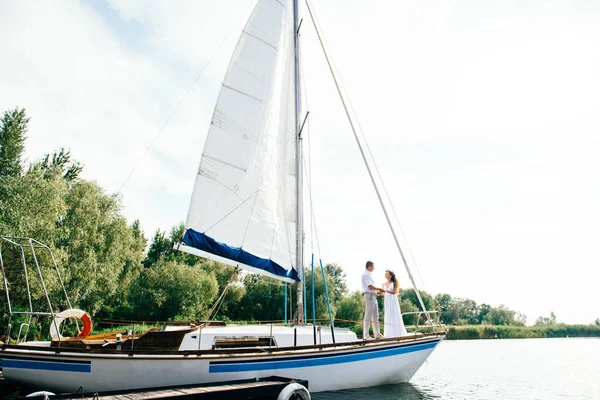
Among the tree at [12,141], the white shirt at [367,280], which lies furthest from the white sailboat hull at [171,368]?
the tree at [12,141]

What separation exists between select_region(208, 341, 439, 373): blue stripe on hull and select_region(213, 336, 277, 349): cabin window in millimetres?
612

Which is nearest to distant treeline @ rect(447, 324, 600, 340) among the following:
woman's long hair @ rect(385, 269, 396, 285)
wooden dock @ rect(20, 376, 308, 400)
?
woman's long hair @ rect(385, 269, 396, 285)

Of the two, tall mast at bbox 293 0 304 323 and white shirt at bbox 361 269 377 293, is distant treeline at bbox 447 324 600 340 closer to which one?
white shirt at bbox 361 269 377 293

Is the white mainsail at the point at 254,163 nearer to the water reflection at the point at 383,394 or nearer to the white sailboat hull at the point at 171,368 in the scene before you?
the white sailboat hull at the point at 171,368

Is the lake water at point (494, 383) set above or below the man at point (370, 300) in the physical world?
below

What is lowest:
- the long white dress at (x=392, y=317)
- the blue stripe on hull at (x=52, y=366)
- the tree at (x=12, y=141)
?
the blue stripe on hull at (x=52, y=366)

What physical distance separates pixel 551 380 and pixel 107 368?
1725cm

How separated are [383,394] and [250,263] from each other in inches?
212

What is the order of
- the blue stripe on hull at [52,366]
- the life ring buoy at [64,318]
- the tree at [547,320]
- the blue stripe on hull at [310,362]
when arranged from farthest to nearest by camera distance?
the tree at [547,320]
the blue stripe on hull at [310,362]
the life ring buoy at [64,318]
the blue stripe on hull at [52,366]

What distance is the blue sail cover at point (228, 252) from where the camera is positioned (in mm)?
12609

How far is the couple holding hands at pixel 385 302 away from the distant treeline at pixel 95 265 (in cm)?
93

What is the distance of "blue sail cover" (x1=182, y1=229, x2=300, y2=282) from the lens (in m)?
12.6

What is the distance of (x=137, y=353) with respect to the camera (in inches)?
375

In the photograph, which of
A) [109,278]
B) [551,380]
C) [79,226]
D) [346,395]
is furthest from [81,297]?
[551,380]
